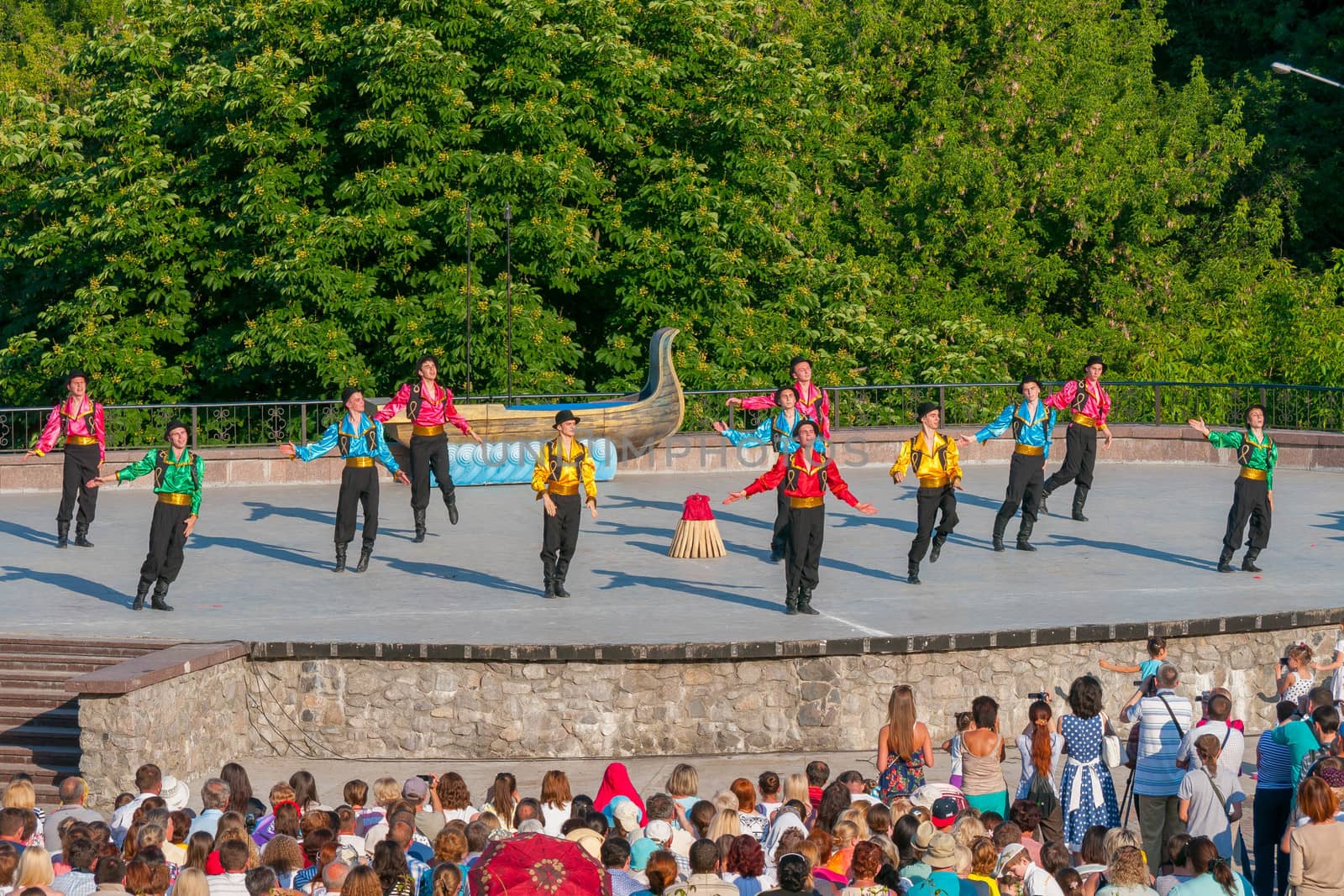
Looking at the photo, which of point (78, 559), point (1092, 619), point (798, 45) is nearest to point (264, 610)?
point (78, 559)

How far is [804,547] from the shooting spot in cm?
1555

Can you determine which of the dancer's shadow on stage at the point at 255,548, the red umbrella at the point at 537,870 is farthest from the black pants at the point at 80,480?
the red umbrella at the point at 537,870

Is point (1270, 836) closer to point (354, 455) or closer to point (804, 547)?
point (804, 547)

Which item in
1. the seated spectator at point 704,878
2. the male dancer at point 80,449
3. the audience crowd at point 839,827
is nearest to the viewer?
the seated spectator at point 704,878

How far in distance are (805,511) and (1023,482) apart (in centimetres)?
441

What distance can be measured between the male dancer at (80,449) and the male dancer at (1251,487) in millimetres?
11488

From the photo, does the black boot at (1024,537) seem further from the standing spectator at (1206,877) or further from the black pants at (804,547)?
the standing spectator at (1206,877)

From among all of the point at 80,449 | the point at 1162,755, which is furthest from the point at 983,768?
the point at 80,449

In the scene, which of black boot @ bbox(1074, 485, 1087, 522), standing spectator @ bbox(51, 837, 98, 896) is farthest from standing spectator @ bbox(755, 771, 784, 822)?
black boot @ bbox(1074, 485, 1087, 522)

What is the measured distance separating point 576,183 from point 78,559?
1213 cm

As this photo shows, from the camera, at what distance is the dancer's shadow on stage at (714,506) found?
71.1 ft

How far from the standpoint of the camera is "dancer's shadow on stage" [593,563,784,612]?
53.8ft

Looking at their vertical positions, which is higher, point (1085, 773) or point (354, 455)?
point (354, 455)

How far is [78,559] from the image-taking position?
746 inches
